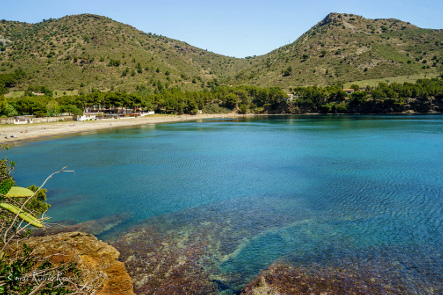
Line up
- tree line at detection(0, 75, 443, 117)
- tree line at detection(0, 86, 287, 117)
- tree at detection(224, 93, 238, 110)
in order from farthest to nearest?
tree at detection(224, 93, 238, 110), tree line at detection(0, 75, 443, 117), tree line at detection(0, 86, 287, 117)

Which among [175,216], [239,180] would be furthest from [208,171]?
[175,216]

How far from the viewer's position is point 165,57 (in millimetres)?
167500

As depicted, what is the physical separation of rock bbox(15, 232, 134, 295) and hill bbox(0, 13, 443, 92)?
10941 centimetres

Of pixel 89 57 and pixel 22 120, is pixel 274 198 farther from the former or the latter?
pixel 89 57

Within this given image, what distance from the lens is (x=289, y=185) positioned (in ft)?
76.2

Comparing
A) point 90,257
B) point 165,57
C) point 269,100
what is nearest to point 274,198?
point 90,257

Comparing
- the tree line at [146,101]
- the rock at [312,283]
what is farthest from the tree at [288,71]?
the rock at [312,283]

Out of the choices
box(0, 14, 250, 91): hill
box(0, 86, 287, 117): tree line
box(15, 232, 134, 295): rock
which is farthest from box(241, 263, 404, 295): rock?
box(0, 14, 250, 91): hill

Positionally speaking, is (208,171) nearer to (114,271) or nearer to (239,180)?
(239,180)

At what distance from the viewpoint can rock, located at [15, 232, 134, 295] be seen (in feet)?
30.8

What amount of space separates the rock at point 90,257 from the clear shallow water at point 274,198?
2167mm

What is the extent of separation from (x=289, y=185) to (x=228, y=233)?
401 inches

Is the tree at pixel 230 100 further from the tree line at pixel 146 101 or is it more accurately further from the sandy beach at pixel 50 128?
the sandy beach at pixel 50 128

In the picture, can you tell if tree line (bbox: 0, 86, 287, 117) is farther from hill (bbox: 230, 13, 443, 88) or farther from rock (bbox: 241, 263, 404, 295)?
rock (bbox: 241, 263, 404, 295)
